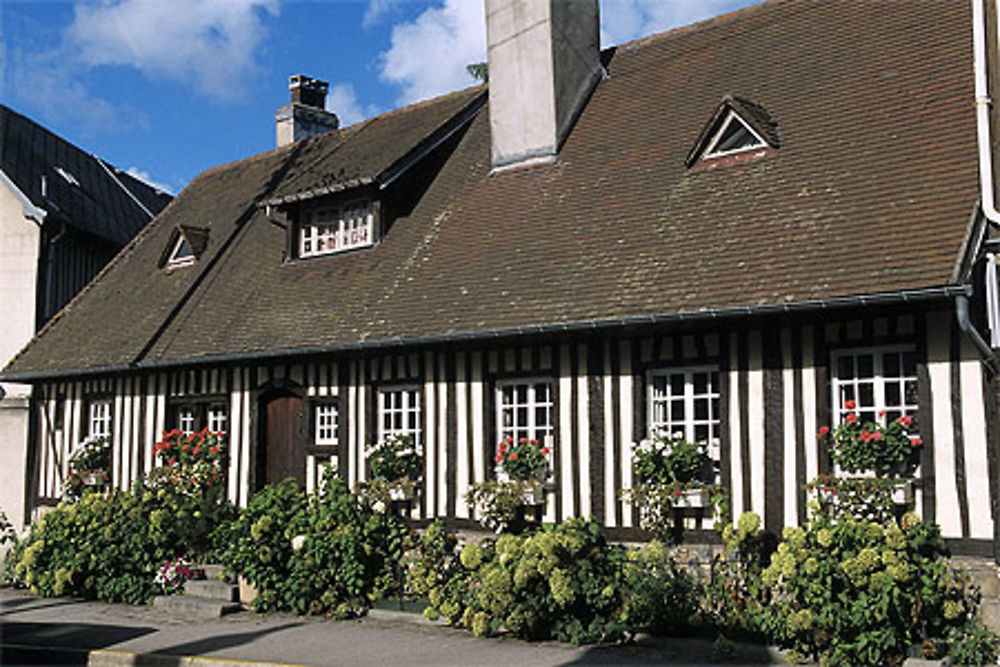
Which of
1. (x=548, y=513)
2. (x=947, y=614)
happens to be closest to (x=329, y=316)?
(x=548, y=513)

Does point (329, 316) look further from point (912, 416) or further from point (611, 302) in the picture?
point (912, 416)

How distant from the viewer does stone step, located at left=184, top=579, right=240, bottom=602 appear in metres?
12.8

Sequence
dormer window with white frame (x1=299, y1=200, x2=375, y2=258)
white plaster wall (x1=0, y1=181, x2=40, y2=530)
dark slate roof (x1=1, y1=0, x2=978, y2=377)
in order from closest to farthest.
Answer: dark slate roof (x1=1, y1=0, x2=978, y2=377), dormer window with white frame (x1=299, y1=200, x2=375, y2=258), white plaster wall (x1=0, y1=181, x2=40, y2=530)

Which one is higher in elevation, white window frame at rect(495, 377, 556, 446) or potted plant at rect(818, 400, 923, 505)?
white window frame at rect(495, 377, 556, 446)

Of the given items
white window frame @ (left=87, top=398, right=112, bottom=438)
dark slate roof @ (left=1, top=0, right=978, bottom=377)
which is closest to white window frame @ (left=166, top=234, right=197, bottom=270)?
dark slate roof @ (left=1, top=0, right=978, bottom=377)

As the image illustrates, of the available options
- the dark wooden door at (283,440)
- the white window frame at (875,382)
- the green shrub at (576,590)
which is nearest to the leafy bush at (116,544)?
the dark wooden door at (283,440)

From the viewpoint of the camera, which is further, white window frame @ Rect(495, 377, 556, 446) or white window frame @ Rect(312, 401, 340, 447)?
white window frame @ Rect(312, 401, 340, 447)

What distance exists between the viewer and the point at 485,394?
12.6 m

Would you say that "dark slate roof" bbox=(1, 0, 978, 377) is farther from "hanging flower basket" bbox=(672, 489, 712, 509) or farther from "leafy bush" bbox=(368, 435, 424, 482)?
"hanging flower basket" bbox=(672, 489, 712, 509)

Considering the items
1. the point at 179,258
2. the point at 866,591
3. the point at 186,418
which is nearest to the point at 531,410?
the point at 866,591

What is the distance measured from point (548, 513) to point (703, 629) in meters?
2.51

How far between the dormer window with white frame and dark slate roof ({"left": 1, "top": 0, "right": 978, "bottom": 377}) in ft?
0.90

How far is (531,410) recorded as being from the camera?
1240cm

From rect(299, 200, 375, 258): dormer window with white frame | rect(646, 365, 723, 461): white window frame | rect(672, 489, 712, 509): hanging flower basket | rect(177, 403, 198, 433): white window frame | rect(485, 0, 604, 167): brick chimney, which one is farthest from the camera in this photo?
rect(177, 403, 198, 433): white window frame
